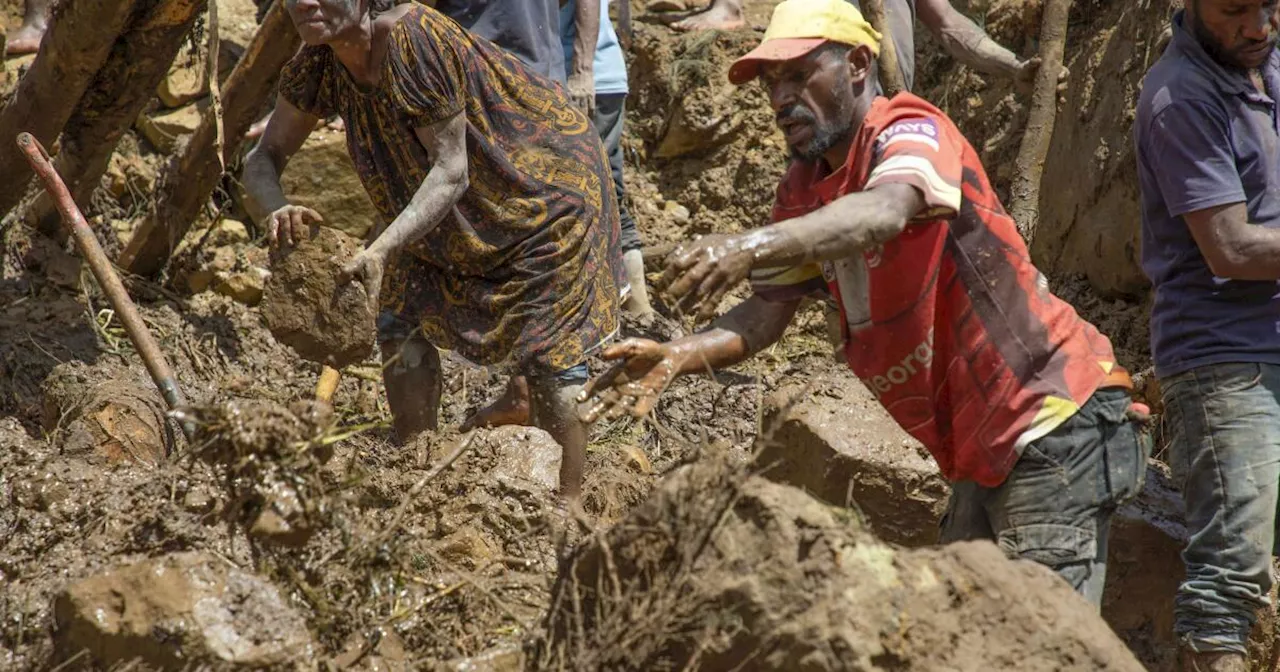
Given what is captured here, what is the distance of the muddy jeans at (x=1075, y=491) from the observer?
3.03 m

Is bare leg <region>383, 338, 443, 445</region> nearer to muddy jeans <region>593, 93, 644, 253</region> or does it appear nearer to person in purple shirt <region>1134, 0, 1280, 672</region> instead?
muddy jeans <region>593, 93, 644, 253</region>

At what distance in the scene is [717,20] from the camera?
8078 mm

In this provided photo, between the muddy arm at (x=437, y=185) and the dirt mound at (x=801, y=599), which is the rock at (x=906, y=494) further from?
the dirt mound at (x=801, y=599)

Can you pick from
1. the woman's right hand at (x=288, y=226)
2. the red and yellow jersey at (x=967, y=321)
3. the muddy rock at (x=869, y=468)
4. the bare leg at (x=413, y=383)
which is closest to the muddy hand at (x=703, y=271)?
the red and yellow jersey at (x=967, y=321)

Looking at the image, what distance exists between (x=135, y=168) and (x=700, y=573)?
574 centimetres

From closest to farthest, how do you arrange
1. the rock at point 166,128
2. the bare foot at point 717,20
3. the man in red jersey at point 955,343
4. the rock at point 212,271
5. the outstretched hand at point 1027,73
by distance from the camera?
the man in red jersey at point 955,343 → the outstretched hand at point 1027,73 → the rock at point 212,271 → the rock at point 166,128 → the bare foot at point 717,20

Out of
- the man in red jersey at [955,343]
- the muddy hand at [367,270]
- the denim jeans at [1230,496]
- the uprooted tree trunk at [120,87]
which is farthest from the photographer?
the uprooted tree trunk at [120,87]

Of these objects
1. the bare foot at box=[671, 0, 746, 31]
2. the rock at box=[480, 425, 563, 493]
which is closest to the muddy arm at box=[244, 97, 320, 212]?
the rock at box=[480, 425, 563, 493]

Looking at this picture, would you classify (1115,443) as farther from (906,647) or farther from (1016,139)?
(1016,139)

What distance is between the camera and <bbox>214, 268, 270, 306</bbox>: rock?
A: 7.03 metres

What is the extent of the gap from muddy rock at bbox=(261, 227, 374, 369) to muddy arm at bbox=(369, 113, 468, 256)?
27 cm

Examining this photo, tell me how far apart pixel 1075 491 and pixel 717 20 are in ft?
17.9

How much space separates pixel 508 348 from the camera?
449 centimetres

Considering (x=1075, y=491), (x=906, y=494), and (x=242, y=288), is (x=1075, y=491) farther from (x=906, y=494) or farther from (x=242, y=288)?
(x=242, y=288)
